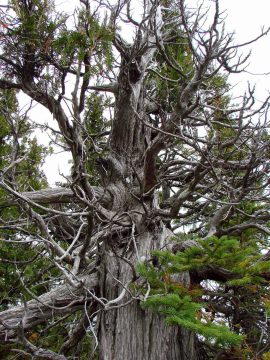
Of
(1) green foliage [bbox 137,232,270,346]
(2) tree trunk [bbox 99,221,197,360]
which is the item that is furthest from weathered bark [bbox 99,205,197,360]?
(1) green foliage [bbox 137,232,270,346]

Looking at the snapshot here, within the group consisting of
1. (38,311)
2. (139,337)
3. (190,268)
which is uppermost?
(190,268)

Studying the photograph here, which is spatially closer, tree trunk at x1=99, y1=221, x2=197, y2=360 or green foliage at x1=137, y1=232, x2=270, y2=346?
green foliage at x1=137, y1=232, x2=270, y2=346

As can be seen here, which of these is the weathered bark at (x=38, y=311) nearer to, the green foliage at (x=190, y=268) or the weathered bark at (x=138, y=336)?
the weathered bark at (x=138, y=336)

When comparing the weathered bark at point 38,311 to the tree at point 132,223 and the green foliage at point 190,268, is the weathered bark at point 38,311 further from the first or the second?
the green foliage at point 190,268

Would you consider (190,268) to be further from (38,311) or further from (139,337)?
(38,311)

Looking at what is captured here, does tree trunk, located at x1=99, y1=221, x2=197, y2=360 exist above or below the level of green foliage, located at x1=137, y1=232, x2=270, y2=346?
below

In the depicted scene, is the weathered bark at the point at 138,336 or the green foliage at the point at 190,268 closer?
the green foliage at the point at 190,268

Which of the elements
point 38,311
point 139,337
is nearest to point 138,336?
point 139,337

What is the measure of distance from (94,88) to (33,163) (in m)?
1.45

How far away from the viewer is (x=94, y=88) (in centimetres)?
505

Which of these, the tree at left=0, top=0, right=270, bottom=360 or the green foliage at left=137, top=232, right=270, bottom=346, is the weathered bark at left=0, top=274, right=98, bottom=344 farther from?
A: the green foliage at left=137, top=232, right=270, bottom=346

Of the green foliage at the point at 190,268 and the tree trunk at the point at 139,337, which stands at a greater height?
the green foliage at the point at 190,268

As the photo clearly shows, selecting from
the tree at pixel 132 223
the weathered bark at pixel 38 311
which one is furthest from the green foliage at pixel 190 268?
the weathered bark at pixel 38 311

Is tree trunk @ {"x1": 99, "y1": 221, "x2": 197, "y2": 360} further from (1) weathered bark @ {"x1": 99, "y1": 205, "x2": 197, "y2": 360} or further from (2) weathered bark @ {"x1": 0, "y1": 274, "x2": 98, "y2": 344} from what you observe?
(2) weathered bark @ {"x1": 0, "y1": 274, "x2": 98, "y2": 344}
